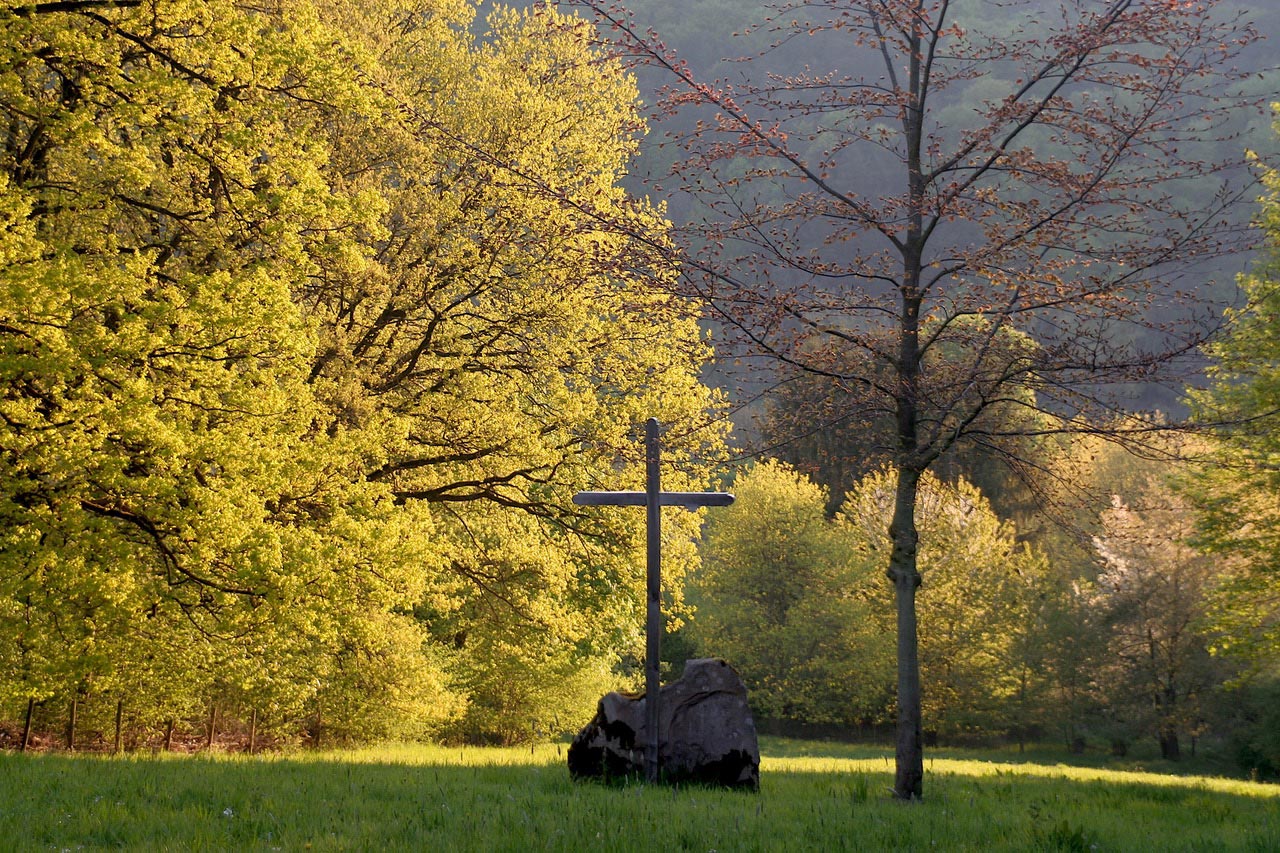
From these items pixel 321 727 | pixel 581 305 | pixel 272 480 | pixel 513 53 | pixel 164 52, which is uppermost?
pixel 513 53

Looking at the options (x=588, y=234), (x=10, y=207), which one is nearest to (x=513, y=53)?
(x=588, y=234)

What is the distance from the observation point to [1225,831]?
8680 mm

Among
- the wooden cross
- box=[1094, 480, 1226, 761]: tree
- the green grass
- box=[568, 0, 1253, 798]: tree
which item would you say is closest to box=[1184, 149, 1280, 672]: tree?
the green grass

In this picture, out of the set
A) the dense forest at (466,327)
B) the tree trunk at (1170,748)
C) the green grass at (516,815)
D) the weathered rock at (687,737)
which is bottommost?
the tree trunk at (1170,748)

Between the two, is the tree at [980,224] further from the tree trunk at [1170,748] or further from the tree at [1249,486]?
the tree trunk at [1170,748]

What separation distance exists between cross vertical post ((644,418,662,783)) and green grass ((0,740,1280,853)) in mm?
593

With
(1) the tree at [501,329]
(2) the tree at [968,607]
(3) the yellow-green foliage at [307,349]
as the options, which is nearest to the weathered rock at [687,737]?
(3) the yellow-green foliage at [307,349]

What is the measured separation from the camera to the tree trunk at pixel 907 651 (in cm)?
968

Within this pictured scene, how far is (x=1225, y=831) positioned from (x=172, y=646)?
505 inches

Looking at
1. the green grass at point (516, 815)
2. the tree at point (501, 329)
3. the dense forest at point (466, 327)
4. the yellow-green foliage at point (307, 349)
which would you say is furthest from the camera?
the tree at point (501, 329)

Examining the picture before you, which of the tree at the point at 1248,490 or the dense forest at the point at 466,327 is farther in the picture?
the tree at the point at 1248,490

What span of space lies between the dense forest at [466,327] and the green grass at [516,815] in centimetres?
235

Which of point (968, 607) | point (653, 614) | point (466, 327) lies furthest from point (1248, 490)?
point (968, 607)

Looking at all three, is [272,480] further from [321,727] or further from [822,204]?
[321,727]
